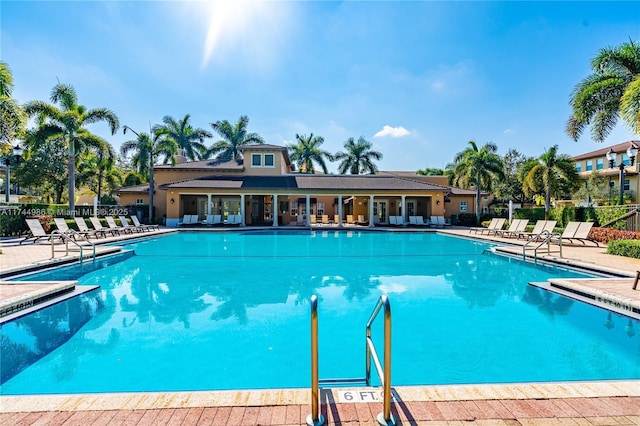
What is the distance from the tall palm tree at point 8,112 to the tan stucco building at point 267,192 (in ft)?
37.3

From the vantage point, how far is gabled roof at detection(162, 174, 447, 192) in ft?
83.0

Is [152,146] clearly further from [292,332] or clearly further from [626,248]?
[626,248]

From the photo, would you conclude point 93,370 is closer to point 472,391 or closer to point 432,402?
point 432,402

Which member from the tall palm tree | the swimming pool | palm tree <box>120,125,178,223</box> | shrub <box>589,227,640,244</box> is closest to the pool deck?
the swimming pool

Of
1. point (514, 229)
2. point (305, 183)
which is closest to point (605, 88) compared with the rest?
point (514, 229)

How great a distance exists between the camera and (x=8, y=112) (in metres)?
12.6

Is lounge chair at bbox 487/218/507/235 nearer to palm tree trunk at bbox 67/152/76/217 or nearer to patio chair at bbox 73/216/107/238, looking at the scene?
patio chair at bbox 73/216/107/238

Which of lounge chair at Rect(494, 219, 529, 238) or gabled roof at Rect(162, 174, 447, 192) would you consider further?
gabled roof at Rect(162, 174, 447, 192)

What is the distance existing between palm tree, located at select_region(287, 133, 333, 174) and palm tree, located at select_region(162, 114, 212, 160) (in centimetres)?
1144

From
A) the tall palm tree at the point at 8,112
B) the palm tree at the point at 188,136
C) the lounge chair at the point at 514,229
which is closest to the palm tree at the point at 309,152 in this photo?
the palm tree at the point at 188,136

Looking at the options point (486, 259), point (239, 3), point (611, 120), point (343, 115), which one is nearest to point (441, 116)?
point (343, 115)

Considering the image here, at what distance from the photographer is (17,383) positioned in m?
3.80

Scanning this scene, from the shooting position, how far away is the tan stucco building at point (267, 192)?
2553cm

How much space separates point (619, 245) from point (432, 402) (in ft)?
44.9
